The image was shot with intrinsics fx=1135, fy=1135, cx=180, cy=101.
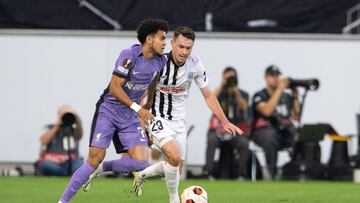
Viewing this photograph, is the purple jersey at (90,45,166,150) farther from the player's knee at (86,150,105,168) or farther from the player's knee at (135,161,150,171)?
the player's knee at (135,161,150,171)

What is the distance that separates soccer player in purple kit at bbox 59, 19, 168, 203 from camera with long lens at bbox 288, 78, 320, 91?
23.5ft

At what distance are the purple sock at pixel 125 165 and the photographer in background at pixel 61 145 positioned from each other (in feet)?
19.3

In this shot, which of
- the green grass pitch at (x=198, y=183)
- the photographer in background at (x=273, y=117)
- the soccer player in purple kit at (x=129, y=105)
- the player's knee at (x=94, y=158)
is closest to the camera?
the soccer player in purple kit at (x=129, y=105)

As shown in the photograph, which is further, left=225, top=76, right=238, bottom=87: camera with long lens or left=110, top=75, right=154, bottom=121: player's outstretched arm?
left=225, top=76, right=238, bottom=87: camera with long lens

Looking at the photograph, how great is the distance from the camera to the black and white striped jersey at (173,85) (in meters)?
12.8

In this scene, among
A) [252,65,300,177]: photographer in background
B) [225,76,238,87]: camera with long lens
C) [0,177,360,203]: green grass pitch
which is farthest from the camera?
[225,76,238,87]: camera with long lens

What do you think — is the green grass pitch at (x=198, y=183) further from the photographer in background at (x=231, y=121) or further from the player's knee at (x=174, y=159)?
the player's knee at (x=174, y=159)

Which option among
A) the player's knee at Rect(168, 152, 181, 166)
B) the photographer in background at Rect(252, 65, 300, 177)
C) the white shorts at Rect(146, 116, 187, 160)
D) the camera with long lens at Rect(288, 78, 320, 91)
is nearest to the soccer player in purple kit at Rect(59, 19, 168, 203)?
the white shorts at Rect(146, 116, 187, 160)

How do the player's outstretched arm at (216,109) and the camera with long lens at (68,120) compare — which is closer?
the player's outstretched arm at (216,109)

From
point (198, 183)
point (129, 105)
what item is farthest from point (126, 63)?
point (198, 183)

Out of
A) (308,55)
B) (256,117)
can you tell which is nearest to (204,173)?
(256,117)

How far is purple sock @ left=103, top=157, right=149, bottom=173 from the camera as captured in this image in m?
13.4

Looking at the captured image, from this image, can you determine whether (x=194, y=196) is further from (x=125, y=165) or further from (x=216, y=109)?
(x=125, y=165)

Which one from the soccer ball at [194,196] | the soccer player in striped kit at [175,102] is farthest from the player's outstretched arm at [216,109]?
the soccer ball at [194,196]
